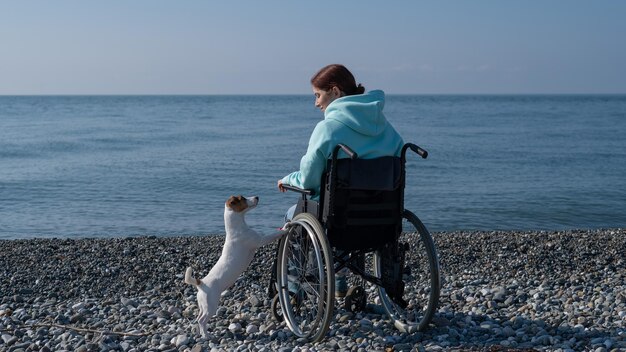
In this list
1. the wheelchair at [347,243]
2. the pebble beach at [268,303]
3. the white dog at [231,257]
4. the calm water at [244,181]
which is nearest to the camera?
the wheelchair at [347,243]

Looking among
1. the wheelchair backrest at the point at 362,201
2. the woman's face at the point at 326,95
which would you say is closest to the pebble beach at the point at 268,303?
the wheelchair backrest at the point at 362,201

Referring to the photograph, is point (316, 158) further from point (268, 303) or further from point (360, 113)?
point (268, 303)

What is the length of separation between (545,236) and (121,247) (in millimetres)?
4762

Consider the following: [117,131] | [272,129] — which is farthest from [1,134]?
[272,129]

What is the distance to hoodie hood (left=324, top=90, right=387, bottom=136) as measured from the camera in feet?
14.3

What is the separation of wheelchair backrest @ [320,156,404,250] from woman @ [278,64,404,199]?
0.07 meters

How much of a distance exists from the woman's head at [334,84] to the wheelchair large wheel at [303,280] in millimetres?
783

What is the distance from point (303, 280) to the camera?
15.4ft

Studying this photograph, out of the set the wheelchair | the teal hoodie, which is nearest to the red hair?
the teal hoodie

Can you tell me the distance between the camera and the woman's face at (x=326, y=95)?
4633mm

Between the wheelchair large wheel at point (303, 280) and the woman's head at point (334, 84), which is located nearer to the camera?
the wheelchair large wheel at point (303, 280)

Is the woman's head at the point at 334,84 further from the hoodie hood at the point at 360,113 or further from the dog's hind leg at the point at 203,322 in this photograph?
the dog's hind leg at the point at 203,322

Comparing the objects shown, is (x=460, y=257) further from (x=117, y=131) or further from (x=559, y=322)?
(x=117, y=131)

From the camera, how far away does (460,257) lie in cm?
745
